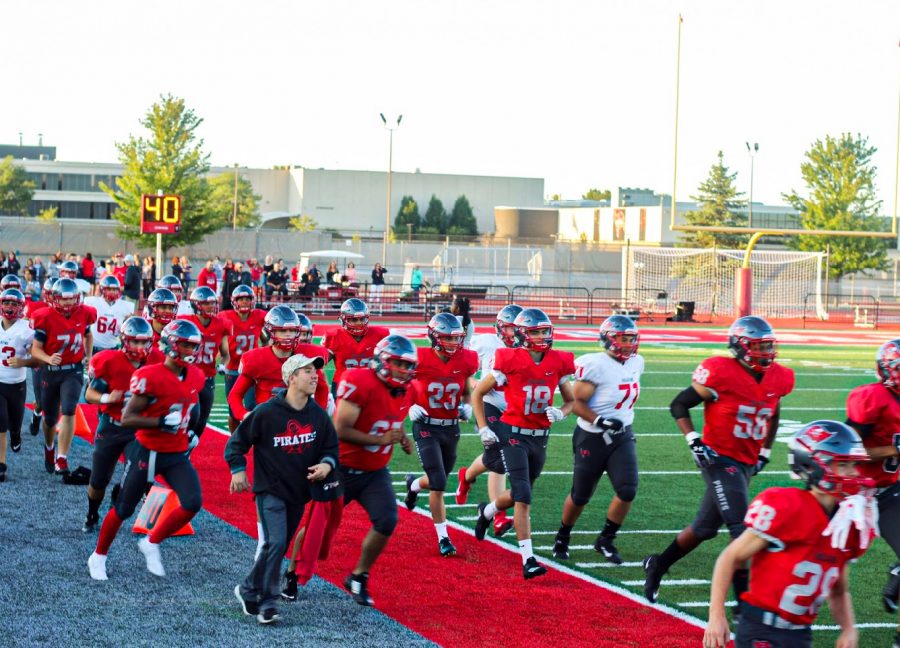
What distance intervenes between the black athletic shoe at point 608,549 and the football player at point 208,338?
4.35 metres

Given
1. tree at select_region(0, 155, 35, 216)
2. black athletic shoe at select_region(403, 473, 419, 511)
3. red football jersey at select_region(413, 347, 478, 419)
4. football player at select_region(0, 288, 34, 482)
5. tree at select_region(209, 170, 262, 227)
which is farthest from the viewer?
tree at select_region(0, 155, 35, 216)

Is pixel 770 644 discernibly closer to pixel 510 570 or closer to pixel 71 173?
pixel 510 570

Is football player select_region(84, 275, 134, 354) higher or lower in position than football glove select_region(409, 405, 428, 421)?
higher

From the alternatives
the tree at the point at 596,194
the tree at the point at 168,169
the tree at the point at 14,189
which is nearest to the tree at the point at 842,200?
the tree at the point at 168,169

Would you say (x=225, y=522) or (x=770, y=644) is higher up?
(x=770, y=644)

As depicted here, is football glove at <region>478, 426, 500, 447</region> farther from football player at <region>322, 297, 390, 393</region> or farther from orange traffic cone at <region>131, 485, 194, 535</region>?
football player at <region>322, 297, 390, 393</region>

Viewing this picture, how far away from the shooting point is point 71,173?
291 ft

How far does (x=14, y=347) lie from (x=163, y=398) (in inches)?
151

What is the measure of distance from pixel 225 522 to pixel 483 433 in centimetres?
234

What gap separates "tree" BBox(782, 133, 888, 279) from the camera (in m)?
45.9

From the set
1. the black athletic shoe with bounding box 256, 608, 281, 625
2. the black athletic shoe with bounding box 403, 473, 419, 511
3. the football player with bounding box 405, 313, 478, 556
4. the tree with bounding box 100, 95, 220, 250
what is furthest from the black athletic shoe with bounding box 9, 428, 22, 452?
the tree with bounding box 100, 95, 220, 250

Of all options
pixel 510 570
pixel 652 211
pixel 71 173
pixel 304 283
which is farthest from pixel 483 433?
pixel 71 173

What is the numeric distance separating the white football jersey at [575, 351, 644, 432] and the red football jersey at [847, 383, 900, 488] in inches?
74.3

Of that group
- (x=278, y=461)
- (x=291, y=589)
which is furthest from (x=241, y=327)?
(x=278, y=461)
